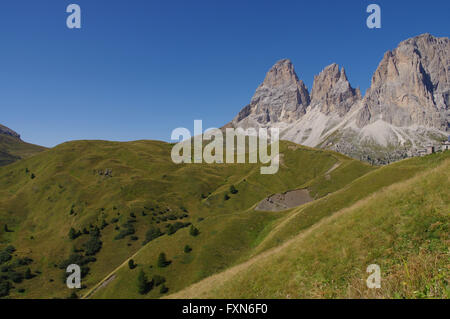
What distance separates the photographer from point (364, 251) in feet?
58.5

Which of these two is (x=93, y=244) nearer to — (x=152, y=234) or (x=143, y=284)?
(x=152, y=234)

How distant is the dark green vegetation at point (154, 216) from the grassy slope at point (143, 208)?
43cm

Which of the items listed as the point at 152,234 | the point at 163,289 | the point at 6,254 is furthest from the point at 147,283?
the point at 6,254

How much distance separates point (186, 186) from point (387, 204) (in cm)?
14804

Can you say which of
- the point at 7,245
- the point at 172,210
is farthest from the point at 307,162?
the point at 7,245

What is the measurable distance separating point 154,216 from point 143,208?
27.9 feet

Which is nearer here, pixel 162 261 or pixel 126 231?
pixel 162 261

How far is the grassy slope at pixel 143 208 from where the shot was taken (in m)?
66.5

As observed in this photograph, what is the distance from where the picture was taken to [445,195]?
61.9 feet

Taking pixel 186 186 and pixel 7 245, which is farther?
pixel 186 186

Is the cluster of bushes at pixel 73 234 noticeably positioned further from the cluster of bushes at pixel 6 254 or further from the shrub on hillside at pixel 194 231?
the shrub on hillside at pixel 194 231

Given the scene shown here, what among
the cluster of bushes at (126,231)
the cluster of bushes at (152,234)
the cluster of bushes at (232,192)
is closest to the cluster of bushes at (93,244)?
the cluster of bushes at (126,231)
